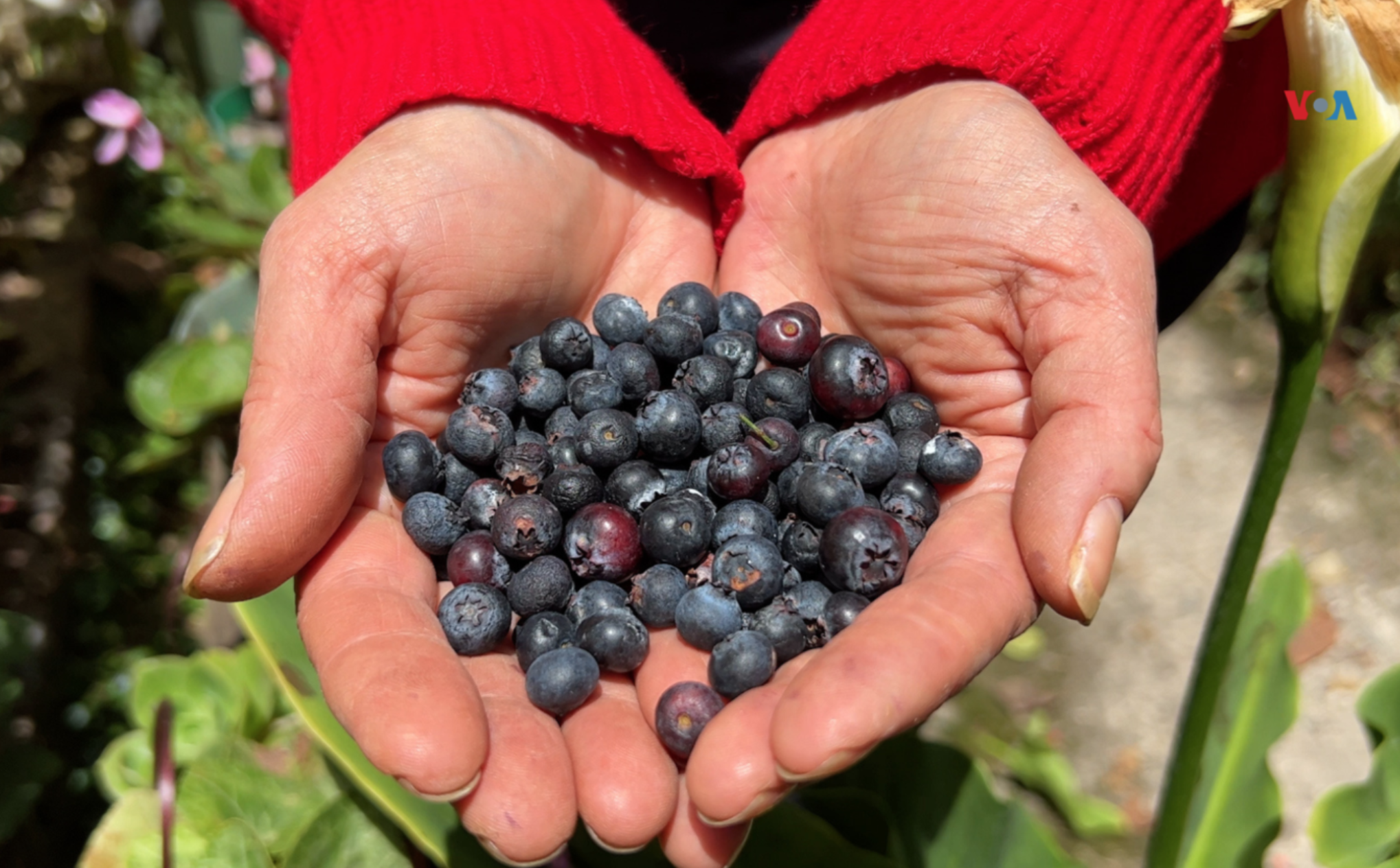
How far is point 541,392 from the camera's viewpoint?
1784 mm

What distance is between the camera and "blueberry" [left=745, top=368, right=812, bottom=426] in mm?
1779

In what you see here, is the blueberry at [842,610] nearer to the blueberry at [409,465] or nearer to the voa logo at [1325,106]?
the blueberry at [409,465]

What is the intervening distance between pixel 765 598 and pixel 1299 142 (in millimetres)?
928

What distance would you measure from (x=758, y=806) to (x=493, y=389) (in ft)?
2.80

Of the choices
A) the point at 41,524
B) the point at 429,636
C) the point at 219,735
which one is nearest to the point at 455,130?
the point at 429,636

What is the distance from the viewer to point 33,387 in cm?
276

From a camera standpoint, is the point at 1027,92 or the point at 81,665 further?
the point at 81,665

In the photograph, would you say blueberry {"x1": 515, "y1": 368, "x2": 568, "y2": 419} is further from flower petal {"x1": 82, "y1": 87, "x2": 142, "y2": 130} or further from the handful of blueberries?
flower petal {"x1": 82, "y1": 87, "x2": 142, "y2": 130}

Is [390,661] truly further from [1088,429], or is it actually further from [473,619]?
[1088,429]

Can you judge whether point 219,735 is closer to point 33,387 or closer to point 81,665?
point 81,665

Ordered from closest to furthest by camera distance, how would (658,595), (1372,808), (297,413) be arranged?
(297,413), (658,595), (1372,808)

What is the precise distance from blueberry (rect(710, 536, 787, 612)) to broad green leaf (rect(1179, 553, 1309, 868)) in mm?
880

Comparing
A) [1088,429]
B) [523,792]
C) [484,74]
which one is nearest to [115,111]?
[484,74]

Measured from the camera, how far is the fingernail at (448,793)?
3.94 ft
